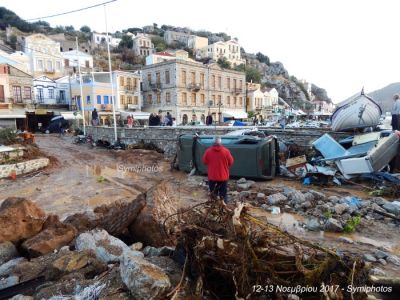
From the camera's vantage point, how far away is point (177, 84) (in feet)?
140

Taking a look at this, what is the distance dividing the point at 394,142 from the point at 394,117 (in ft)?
8.30

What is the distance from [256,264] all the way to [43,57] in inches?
2200

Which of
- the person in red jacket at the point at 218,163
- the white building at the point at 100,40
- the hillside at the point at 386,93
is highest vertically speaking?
the white building at the point at 100,40

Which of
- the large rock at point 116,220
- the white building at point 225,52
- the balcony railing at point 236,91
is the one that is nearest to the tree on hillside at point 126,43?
the white building at point 225,52

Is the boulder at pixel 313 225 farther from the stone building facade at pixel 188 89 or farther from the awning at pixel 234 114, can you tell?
the awning at pixel 234 114

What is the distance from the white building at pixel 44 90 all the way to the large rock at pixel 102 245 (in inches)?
1675

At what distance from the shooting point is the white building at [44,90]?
136 feet

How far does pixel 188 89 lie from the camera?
145 ft

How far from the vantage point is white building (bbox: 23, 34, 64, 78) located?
47.5 m

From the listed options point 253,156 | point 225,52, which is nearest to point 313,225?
point 253,156

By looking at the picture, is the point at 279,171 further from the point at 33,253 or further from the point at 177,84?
the point at 177,84

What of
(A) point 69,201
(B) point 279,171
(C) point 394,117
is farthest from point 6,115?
(C) point 394,117

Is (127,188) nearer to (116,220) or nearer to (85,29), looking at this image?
(116,220)

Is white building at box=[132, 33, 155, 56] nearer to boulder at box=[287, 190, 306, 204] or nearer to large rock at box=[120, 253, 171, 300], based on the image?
boulder at box=[287, 190, 306, 204]
